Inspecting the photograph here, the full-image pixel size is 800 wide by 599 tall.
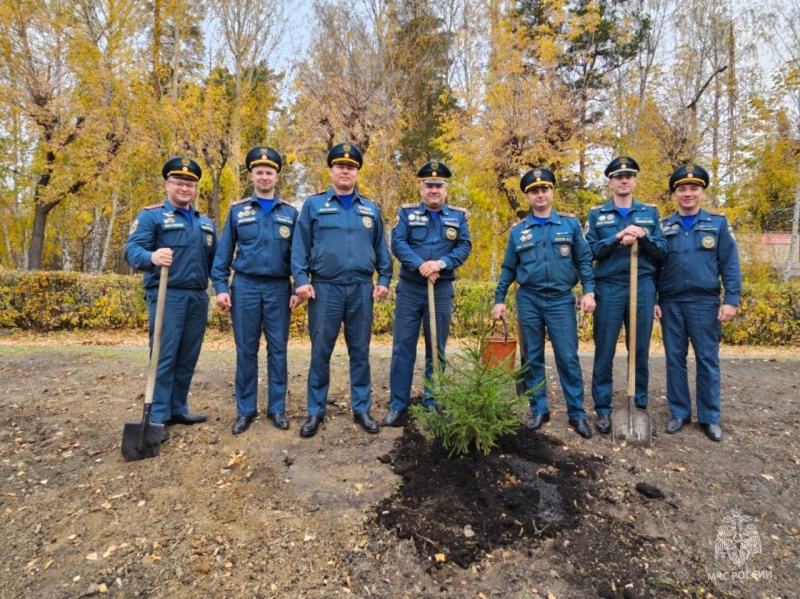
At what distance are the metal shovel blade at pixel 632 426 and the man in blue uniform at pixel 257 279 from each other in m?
2.68

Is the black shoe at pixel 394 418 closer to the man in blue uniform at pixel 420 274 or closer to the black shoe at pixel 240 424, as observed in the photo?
the man in blue uniform at pixel 420 274

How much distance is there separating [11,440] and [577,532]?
14.2 ft

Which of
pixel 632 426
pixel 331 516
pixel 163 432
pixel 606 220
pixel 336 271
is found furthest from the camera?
pixel 606 220

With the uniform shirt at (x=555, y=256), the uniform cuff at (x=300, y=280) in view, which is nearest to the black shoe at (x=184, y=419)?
the uniform cuff at (x=300, y=280)

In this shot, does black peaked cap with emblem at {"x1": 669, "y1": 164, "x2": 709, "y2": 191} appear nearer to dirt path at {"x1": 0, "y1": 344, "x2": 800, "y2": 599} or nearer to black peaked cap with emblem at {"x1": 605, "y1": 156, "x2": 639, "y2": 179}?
black peaked cap with emblem at {"x1": 605, "y1": 156, "x2": 639, "y2": 179}

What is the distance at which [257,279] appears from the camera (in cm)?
390

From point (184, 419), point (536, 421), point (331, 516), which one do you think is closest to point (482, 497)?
point (331, 516)

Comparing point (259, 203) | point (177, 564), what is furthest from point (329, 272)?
point (177, 564)

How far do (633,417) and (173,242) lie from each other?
3945 mm

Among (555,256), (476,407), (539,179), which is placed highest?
(539,179)

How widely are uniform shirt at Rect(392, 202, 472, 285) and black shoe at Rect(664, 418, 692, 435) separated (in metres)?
2.23

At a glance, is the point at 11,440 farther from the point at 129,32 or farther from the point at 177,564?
the point at 129,32

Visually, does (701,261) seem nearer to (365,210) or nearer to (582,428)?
(582,428)

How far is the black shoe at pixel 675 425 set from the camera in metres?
3.96
